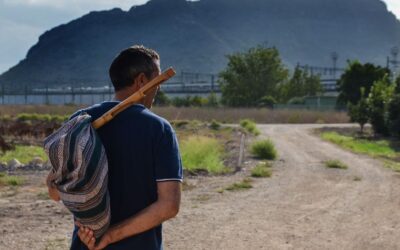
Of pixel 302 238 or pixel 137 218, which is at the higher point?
pixel 137 218

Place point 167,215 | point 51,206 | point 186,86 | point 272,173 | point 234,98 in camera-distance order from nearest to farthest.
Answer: point 167,215
point 51,206
point 272,173
point 234,98
point 186,86

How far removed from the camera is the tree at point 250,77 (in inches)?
2933

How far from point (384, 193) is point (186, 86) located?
4341 inches

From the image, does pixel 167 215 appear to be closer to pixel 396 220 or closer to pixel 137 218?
pixel 137 218

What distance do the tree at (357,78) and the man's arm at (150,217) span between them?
50.1 meters

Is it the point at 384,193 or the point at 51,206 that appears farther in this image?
the point at 384,193

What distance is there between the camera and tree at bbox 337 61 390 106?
51.7 metres

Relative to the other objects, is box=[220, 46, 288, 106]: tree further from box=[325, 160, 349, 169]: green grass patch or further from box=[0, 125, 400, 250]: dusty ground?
Answer: box=[0, 125, 400, 250]: dusty ground

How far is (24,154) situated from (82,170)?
17812mm

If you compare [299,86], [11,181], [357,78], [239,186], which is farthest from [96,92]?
[239,186]

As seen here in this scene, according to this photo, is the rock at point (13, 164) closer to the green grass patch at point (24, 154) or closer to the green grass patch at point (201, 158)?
the green grass patch at point (24, 154)

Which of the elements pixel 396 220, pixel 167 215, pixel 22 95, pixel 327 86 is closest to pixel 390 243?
pixel 396 220

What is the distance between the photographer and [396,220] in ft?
30.0

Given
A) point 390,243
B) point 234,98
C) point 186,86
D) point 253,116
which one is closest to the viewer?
point 390,243
